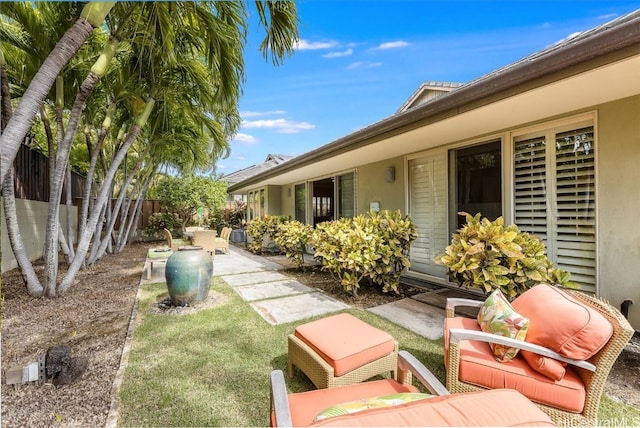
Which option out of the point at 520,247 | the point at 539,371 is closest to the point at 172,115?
the point at 520,247

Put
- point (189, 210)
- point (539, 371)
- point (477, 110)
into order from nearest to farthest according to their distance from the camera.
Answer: point (539, 371)
point (477, 110)
point (189, 210)

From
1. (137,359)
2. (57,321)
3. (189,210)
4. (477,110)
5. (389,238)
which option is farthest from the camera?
(189,210)

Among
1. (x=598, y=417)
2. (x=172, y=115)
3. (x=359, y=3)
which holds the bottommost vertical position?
(x=598, y=417)

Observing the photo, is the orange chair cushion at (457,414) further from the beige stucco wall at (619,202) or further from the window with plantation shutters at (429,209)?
the window with plantation shutters at (429,209)

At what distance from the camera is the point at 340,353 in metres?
2.42

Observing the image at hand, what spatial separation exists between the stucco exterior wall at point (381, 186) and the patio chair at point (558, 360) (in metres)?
4.67

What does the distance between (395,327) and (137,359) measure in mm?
3141

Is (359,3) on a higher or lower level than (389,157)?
higher

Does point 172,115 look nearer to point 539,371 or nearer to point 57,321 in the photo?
point 57,321

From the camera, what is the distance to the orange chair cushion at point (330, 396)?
1.72m

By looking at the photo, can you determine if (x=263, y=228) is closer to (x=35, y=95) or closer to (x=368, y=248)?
(x=368, y=248)

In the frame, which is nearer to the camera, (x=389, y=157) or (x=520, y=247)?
(x=520, y=247)

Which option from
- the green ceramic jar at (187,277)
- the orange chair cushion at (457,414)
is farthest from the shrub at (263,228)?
the orange chair cushion at (457,414)

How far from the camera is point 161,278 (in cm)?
688
